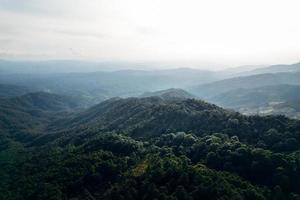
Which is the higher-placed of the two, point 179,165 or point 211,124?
point 211,124

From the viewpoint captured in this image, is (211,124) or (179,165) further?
(211,124)

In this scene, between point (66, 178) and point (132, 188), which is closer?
point (132, 188)

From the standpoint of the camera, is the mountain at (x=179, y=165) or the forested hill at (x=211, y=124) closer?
the mountain at (x=179, y=165)

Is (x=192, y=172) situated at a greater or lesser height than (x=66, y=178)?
greater

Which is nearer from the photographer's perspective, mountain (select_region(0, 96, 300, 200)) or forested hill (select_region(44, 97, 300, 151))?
mountain (select_region(0, 96, 300, 200))

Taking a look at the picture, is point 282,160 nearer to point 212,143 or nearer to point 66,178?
point 212,143

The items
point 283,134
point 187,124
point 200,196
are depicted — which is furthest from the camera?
point 187,124

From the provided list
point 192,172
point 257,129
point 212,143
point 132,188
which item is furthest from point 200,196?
point 257,129

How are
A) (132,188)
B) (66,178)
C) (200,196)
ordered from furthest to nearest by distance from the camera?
(66,178), (132,188), (200,196)

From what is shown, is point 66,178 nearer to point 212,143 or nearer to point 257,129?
point 212,143
